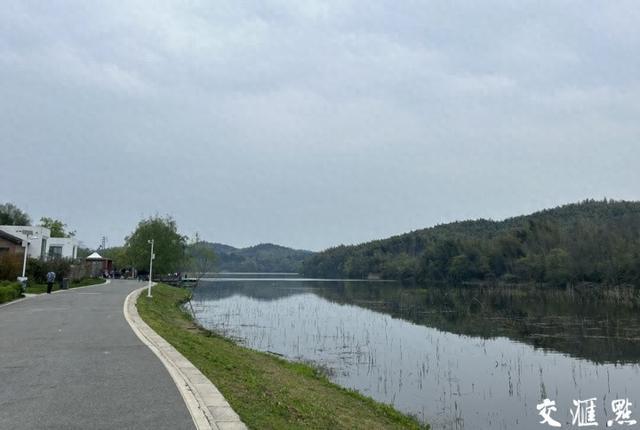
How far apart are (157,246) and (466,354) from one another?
48926 millimetres

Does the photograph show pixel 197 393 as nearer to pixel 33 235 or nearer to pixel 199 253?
pixel 33 235

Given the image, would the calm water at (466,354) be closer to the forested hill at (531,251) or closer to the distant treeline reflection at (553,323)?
the distant treeline reflection at (553,323)

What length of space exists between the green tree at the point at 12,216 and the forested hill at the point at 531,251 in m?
83.4

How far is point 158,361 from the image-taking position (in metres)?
10.7

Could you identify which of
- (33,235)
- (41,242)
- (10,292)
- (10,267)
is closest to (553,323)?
(10,292)

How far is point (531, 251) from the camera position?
291 feet

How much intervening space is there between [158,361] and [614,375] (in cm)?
1659

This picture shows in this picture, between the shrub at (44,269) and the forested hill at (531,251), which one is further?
the forested hill at (531,251)

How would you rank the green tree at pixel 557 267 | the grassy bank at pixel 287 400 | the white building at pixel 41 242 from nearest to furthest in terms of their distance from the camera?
the grassy bank at pixel 287 400 < the white building at pixel 41 242 < the green tree at pixel 557 267

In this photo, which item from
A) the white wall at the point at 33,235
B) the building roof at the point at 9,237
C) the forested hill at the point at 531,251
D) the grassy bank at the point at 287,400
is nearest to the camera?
the grassy bank at the point at 287,400

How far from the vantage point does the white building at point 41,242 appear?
48938 mm

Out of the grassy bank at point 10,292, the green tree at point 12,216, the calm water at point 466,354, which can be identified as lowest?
the calm water at point 466,354

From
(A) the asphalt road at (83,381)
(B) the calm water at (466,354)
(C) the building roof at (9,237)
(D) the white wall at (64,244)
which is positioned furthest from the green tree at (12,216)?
(A) the asphalt road at (83,381)

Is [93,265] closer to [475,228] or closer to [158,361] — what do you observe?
[158,361]
